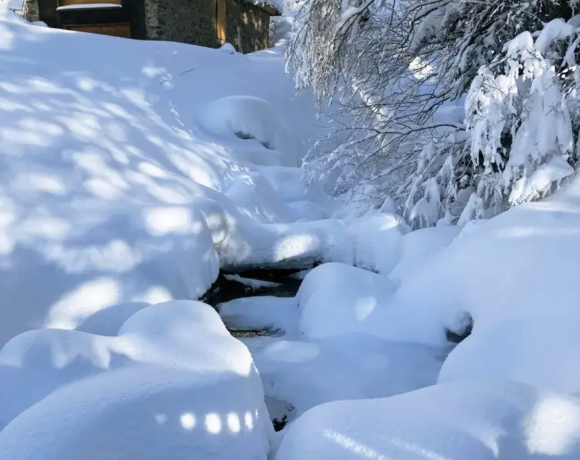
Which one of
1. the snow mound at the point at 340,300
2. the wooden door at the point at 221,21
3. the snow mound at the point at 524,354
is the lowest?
the snow mound at the point at 340,300

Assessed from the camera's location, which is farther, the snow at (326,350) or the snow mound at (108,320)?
the snow mound at (108,320)

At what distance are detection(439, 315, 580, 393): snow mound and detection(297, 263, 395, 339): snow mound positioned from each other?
0.83 metres

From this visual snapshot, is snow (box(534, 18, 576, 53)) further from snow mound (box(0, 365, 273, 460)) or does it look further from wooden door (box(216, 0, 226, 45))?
wooden door (box(216, 0, 226, 45))

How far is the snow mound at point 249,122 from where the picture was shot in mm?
7453

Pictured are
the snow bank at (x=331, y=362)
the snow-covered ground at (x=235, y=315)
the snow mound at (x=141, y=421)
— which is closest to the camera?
the snow mound at (x=141, y=421)

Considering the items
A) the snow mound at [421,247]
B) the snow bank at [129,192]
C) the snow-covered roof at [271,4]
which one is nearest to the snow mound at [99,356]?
the snow bank at [129,192]

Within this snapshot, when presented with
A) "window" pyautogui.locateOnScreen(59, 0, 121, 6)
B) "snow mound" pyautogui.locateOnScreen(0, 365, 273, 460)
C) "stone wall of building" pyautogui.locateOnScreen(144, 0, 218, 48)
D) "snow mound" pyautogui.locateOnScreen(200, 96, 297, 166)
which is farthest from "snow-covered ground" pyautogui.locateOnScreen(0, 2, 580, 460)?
"window" pyautogui.locateOnScreen(59, 0, 121, 6)

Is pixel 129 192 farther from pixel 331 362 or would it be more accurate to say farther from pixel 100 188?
pixel 331 362

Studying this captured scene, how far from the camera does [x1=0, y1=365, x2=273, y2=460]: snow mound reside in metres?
1.30

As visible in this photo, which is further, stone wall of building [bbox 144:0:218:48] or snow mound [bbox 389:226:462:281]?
stone wall of building [bbox 144:0:218:48]

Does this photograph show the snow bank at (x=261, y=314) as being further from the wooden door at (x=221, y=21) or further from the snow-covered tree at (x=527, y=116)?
the wooden door at (x=221, y=21)

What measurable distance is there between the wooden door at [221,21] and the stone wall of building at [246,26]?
21cm

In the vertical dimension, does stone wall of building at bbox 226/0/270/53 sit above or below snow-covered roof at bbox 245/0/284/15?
below

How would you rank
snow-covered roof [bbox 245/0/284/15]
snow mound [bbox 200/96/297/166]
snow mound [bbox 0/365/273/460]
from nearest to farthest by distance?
snow mound [bbox 0/365/273/460] < snow mound [bbox 200/96/297/166] < snow-covered roof [bbox 245/0/284/15]
